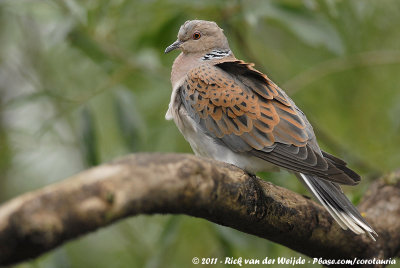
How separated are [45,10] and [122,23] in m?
0.69

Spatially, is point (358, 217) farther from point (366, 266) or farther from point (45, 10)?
point (45, 10)

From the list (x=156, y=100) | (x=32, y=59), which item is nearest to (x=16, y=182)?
(x=32, y=59)

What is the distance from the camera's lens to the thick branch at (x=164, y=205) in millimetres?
1494

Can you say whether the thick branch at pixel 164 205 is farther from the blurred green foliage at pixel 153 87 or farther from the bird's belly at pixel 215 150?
the blurred green foliage at pixel 153 87

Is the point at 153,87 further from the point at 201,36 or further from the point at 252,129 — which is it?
the point at 252,129

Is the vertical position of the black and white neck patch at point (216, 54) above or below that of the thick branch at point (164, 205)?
above

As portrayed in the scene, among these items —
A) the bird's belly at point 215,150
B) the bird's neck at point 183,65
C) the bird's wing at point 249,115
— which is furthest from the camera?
the bird's neck at point 183,65

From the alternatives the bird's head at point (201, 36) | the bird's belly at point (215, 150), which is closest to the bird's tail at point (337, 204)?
the bird's belly at point (215, 150)

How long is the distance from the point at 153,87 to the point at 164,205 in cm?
295

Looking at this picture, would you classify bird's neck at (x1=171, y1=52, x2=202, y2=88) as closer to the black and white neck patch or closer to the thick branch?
the black and white neck patch

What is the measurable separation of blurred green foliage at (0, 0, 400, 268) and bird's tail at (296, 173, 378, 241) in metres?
0.69

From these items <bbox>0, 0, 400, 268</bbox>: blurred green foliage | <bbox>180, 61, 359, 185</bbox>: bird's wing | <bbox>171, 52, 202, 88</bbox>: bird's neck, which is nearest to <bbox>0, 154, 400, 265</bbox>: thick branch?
<bbox>180, 61, 359, 185</bbox>: bird's wing

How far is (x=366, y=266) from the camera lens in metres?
2.96

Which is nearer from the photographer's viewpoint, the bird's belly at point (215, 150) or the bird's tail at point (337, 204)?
the bird's tail at point (337, 204)
